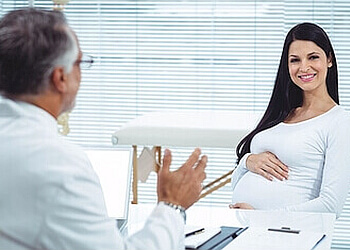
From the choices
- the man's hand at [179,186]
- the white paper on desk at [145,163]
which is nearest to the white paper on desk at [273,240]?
the man's hand at [179,186]

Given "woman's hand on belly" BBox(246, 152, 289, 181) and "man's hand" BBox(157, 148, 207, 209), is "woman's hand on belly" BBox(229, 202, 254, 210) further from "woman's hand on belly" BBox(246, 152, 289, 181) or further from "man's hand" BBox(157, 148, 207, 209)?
"man's hand" BBox(157, 148, 207, 209)

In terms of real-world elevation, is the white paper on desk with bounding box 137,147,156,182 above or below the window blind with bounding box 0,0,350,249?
below

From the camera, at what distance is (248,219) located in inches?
86.7

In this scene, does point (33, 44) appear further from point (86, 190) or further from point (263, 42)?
point (263, 42)

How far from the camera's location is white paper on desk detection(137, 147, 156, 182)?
3.76m

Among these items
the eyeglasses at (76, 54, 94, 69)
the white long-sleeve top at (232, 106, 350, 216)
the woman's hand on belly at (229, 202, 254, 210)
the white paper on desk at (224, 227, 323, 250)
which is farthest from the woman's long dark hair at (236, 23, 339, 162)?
the eyeglasses at (76, 54, 94, 69)

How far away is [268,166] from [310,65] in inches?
16.2

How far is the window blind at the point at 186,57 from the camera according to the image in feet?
14.3

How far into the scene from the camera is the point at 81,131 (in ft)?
15.3

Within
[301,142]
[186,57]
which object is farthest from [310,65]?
[186,57]

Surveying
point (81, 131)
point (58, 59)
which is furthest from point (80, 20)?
point (58, 59)

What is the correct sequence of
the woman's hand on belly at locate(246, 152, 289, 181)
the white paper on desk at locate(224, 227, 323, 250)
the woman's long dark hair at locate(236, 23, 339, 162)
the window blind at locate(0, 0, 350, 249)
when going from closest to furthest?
1. the white paper on desk at locate(224, 227, 323, 250)
2. the woman's hand on belly at locate(246, 152, 289, 181)
3. the woman's long dark hair at locate(236, 23, 339, 162)
4. the window blind at locate(0, 0, 350, 249)

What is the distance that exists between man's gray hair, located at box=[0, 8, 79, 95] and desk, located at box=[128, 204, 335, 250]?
816mm

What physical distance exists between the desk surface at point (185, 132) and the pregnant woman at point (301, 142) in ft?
1.80
